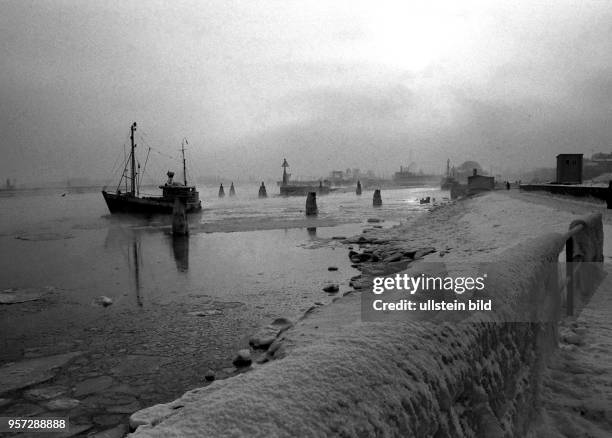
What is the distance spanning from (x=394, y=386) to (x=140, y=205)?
44.3 m

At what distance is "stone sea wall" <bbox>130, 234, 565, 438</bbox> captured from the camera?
1391mm

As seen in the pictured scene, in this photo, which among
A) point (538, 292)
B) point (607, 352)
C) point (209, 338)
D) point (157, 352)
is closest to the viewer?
point (538, 292)

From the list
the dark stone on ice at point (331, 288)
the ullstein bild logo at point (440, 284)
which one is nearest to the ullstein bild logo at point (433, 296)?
the ullstein bild logo at point (440, 284)

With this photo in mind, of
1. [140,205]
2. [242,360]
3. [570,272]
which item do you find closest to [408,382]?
[570,272]

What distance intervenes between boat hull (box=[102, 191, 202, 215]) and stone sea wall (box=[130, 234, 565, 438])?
136ft

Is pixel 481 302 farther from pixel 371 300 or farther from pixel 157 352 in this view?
pixel 157 352

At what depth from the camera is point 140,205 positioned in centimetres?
4166

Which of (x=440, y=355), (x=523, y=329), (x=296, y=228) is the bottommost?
(x=296, y=228)

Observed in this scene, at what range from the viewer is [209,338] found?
729 centimetres

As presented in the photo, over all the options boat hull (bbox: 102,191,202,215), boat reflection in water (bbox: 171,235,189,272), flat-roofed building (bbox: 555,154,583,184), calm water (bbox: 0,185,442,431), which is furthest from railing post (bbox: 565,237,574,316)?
boat hull (bbox: 102,191,202,215)

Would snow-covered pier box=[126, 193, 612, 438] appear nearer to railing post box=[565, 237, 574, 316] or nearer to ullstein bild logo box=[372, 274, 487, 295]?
ullstein bild logo box=[372, 274, 487, 295]

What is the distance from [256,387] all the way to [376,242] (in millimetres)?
17582

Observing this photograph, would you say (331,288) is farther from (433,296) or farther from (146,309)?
(433,296)

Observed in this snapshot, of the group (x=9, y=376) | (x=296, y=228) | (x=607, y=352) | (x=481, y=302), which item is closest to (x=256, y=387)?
(x=481, y=302)
